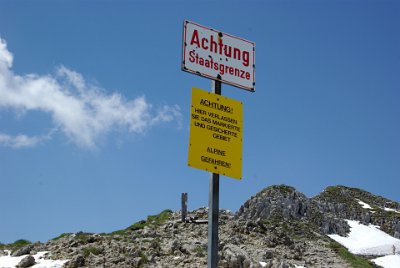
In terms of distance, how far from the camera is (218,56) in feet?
26.9

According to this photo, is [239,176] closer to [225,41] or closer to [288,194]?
[225,41]

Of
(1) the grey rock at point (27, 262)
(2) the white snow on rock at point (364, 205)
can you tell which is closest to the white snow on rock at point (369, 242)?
(2) the white snow on rock at point (364, 205)

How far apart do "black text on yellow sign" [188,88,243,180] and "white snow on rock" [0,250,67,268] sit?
18844mm

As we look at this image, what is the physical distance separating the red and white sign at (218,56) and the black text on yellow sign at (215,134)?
1.45 feet

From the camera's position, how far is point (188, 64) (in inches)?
310

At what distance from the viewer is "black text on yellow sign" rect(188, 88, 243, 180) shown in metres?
7.45

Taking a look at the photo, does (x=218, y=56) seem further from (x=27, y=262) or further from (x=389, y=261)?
(x=389, y=261)

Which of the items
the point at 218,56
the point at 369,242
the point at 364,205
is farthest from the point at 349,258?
the point at 364,205

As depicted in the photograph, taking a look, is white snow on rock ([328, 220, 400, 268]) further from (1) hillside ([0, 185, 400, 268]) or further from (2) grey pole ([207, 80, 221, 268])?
(2) grey pole ([207, 80, 221, 268])

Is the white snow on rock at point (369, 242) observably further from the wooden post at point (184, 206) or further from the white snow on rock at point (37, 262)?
the white snow on rock at point (37, 262)

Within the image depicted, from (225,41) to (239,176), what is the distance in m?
2.11

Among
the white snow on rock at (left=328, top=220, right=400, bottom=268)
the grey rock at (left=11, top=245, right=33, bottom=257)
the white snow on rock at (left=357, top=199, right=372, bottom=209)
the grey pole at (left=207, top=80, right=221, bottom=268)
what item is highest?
the white snow on rock at (left=357, top=199, right=372, bottom=209)

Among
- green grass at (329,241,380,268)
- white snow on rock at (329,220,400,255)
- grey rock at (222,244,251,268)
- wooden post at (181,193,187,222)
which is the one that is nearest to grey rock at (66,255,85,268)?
grey rock at (222,244,251,268)

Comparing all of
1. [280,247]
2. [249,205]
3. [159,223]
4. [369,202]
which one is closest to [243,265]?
[280,247]
